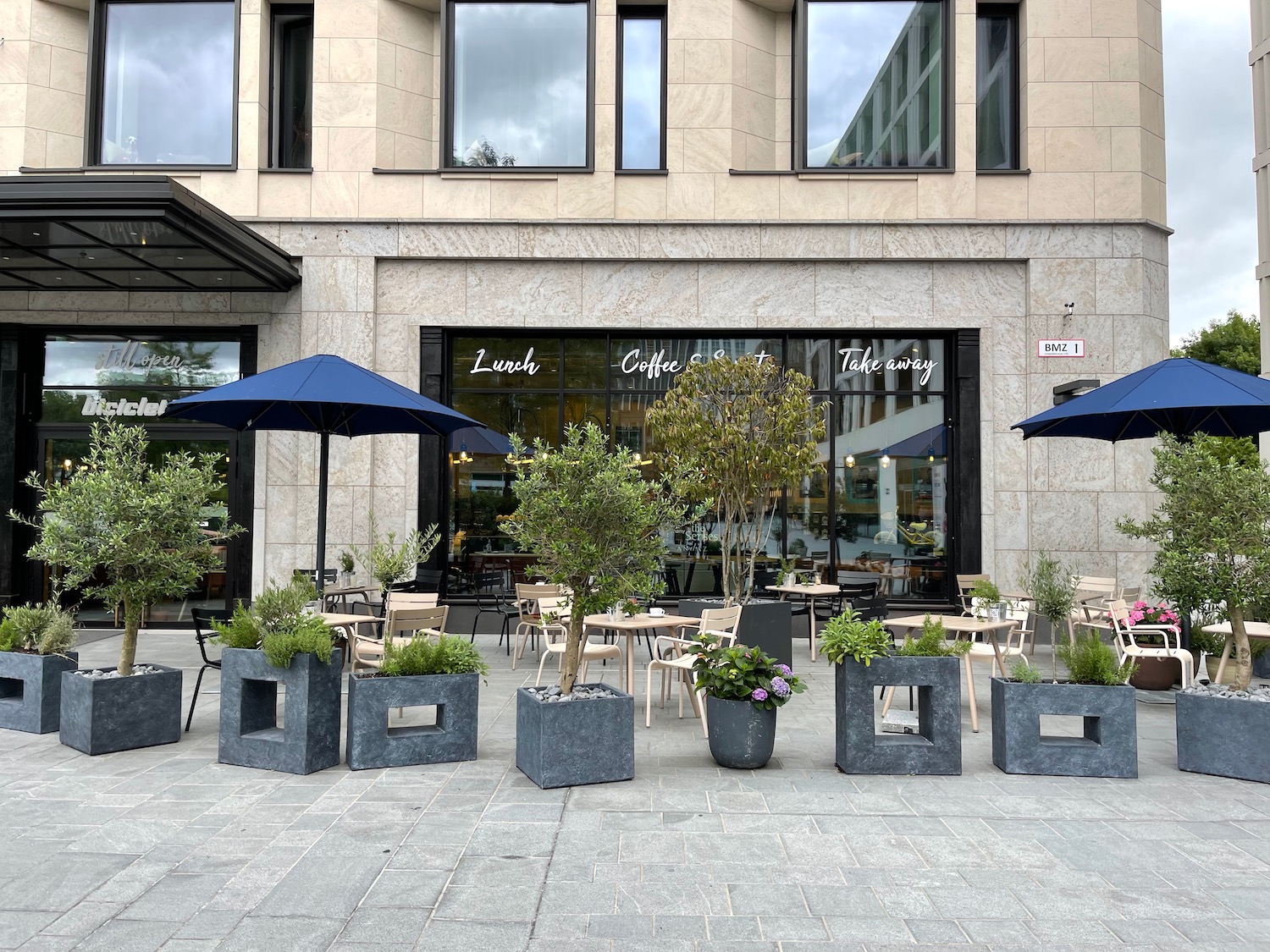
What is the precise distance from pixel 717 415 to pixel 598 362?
3.71 metres

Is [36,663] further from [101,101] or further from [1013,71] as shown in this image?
[1013,71]

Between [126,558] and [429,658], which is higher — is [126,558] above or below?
above

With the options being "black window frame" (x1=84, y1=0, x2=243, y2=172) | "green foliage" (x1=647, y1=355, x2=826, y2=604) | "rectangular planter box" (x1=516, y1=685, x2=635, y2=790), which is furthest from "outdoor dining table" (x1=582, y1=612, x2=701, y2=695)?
"black window frame" (x1=84, y1=0, x2=243, y2=172)

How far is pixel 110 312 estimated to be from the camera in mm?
13180

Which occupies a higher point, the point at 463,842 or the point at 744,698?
the point at 744,698

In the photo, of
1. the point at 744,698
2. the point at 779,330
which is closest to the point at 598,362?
the point at 779,330

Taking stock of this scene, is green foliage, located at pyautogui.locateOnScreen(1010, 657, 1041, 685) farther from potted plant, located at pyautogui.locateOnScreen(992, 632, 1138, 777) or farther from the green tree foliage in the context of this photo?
the green tree foliage

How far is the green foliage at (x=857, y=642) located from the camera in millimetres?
6199

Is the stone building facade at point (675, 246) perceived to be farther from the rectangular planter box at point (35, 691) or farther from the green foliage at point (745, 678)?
the green foliage at point (745, 678)

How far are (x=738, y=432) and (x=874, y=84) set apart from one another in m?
6.94

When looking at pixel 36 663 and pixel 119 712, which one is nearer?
pixel 119 712

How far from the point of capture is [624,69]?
13.6 metres

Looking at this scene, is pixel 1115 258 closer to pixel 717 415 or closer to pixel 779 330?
pixel 779 330

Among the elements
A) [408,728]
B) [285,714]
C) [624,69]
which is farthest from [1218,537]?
[624,69]
